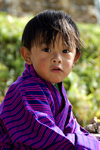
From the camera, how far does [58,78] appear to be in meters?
1.68

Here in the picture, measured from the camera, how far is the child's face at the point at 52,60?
161cm

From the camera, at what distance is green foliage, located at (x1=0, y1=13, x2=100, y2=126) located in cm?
366

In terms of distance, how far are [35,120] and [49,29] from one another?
25.1 inches

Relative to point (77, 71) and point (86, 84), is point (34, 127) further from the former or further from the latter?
point (77, 71)

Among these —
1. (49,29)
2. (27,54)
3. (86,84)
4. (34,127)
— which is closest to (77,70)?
(86,84)

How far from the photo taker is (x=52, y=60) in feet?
5.23

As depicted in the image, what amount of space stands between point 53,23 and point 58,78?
15.6 inches

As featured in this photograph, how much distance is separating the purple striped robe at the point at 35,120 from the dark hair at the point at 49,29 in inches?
9.9

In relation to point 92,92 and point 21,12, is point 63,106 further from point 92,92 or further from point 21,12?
point 21,12

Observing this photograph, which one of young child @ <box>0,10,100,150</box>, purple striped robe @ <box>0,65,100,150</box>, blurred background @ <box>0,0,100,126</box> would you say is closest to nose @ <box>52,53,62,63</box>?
young child @ <box>0,10,100,150</box>

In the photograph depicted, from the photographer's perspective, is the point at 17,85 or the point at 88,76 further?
the point at 88,76

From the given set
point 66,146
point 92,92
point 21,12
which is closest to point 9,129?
point 66,146

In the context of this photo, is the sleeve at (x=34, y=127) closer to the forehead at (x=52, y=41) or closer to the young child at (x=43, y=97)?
the young child at (x=43, y=97)

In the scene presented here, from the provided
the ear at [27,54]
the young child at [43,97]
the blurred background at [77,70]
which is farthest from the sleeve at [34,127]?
the blurred background at [77,70]
